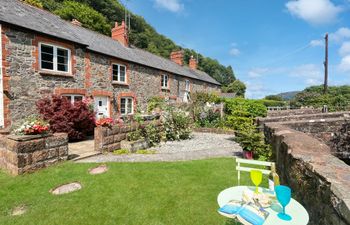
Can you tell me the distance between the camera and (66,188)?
5129 millimetres

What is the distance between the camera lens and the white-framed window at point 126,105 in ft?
53.4

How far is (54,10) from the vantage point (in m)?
31.0

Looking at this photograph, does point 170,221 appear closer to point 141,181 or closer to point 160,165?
point 141,181

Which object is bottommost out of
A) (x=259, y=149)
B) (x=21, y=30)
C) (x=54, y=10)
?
(x=259, y=149)

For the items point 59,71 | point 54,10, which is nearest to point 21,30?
point 59,71

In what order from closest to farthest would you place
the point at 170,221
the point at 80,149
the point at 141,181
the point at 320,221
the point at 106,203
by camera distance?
the point at 320,221 < the point at 170,221 < the point at 106,203 < the point at 141,181 < the point at 80,149

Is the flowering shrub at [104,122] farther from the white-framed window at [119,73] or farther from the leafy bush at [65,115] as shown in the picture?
the white-framed window at [119,73]

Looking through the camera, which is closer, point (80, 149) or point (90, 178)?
point (90, 178)

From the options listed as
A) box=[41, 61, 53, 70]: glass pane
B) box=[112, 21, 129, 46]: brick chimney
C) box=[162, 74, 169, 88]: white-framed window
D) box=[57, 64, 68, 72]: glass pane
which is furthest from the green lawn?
box=[112, 21, 129, 46]: brick chimney

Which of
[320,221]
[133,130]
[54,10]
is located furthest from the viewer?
[54,10]

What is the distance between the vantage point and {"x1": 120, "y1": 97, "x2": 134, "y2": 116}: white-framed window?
16.3 metres

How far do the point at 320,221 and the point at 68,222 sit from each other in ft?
12.9

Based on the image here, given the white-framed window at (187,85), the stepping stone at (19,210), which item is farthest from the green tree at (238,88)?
the stepping stone at (19,210)

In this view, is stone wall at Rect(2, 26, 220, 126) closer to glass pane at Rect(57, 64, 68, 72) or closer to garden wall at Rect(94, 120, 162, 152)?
glass pane at Rect(57, 64, 68, 72)
